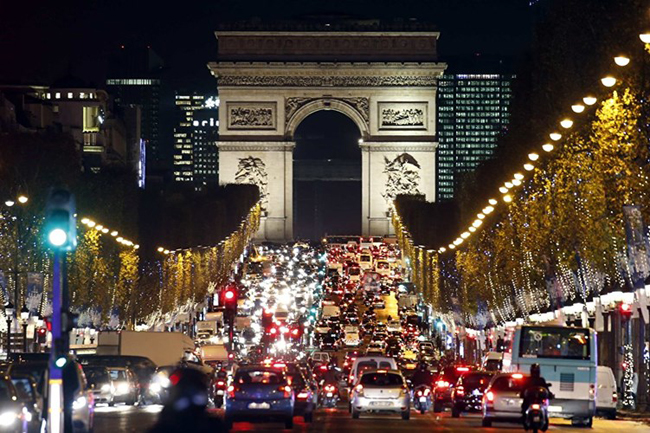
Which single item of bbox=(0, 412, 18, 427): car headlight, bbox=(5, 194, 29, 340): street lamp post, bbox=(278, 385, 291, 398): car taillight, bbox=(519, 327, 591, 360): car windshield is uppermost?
bbox=(5, 194, 29, 340): street lamp post

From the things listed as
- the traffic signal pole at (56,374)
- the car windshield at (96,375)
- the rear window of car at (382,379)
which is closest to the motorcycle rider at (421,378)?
the rear window of car at (382,379)

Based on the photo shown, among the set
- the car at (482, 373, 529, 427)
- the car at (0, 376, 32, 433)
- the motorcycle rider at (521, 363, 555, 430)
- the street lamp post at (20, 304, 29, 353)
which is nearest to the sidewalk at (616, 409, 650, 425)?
the car at (482, 373, 529, 427)

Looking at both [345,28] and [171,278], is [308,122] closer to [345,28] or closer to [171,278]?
[345,28]

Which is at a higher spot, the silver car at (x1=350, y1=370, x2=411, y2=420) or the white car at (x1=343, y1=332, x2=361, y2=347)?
the white car at (x1=343, y1=332, x2=361, y2=347)

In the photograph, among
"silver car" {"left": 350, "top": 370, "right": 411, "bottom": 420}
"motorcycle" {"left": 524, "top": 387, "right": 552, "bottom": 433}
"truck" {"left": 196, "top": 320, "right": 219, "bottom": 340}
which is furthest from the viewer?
"truck" {"left": 196, "top": 320, "right": 219, "bottom": 340}

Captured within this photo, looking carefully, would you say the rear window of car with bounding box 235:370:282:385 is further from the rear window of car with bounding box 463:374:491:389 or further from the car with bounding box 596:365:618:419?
the car with bounding box 596:365:618:419

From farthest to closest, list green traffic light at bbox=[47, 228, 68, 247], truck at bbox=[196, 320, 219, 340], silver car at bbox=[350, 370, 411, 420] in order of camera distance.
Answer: truck at bbox=[196, 320, 219, 340]
silver car at bbox=[350, 370, 411, 420]
green traffic light at bbox=[47, 228, 68, 247]

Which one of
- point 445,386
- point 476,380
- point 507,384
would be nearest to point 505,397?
point 507,384
